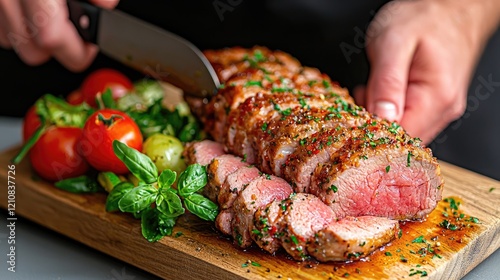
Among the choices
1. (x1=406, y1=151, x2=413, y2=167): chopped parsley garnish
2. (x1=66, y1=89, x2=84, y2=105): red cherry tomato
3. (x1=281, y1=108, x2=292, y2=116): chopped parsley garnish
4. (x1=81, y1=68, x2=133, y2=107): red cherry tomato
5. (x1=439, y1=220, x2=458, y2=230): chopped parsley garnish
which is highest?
(x1=406, y1=151, x2=413, y2=167): chopped parsley garnish

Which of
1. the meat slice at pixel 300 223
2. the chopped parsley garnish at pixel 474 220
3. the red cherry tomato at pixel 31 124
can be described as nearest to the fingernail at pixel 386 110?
the chopped parsley garnish at pixel 474 220

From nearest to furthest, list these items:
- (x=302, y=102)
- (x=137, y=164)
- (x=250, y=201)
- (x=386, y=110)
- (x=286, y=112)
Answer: (x=250, y=201) → (x=137, y=164) → (x=286, y=112) → (x=302, y=102) → (x=386, y=110)

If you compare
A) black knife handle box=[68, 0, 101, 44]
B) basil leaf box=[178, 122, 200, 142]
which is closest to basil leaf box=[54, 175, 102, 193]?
basil leaf box=[178, 122, 200, 142]

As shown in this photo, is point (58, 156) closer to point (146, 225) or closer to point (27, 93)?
point (146, 225)

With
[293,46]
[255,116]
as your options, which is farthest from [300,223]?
[293,46]

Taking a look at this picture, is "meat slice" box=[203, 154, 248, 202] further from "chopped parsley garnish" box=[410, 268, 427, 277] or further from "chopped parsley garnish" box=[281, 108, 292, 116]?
"chopped parsley garnish" box=[410, 268, 427, 277]

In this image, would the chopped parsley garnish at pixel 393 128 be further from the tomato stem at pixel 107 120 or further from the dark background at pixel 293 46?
the dark background at pixel 293 46

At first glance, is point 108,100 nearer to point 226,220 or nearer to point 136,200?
point 136,200
